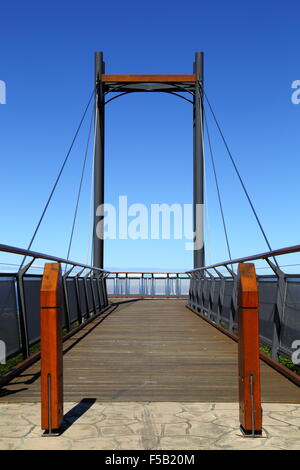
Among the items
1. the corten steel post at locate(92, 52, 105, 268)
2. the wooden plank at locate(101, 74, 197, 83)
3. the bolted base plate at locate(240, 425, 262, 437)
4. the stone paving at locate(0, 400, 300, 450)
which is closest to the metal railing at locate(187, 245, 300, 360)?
the stone paving at locate(0, 400, 300, 450)

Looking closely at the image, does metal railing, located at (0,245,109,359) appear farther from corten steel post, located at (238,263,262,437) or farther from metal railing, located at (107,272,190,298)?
metal railing, located at (107,272,190,298)

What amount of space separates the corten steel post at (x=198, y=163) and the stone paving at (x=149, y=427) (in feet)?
40.3

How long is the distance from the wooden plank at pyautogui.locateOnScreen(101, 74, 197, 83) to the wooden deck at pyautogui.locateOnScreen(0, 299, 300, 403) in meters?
11.3

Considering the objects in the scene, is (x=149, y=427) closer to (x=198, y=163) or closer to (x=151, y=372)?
(x=151, y=372)

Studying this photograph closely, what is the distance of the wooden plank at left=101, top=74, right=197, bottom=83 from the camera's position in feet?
56.5

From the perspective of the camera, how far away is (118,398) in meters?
3.88

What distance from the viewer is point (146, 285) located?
23.0m

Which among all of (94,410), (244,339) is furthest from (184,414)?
(244,339)

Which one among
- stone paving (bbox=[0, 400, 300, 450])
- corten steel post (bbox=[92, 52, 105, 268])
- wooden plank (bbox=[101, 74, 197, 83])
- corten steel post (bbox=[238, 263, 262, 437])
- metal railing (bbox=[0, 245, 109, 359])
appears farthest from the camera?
wooden plank (bbox=[101, 74, 197, 83])

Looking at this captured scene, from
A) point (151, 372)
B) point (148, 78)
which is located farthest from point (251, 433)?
point (148, 78)
